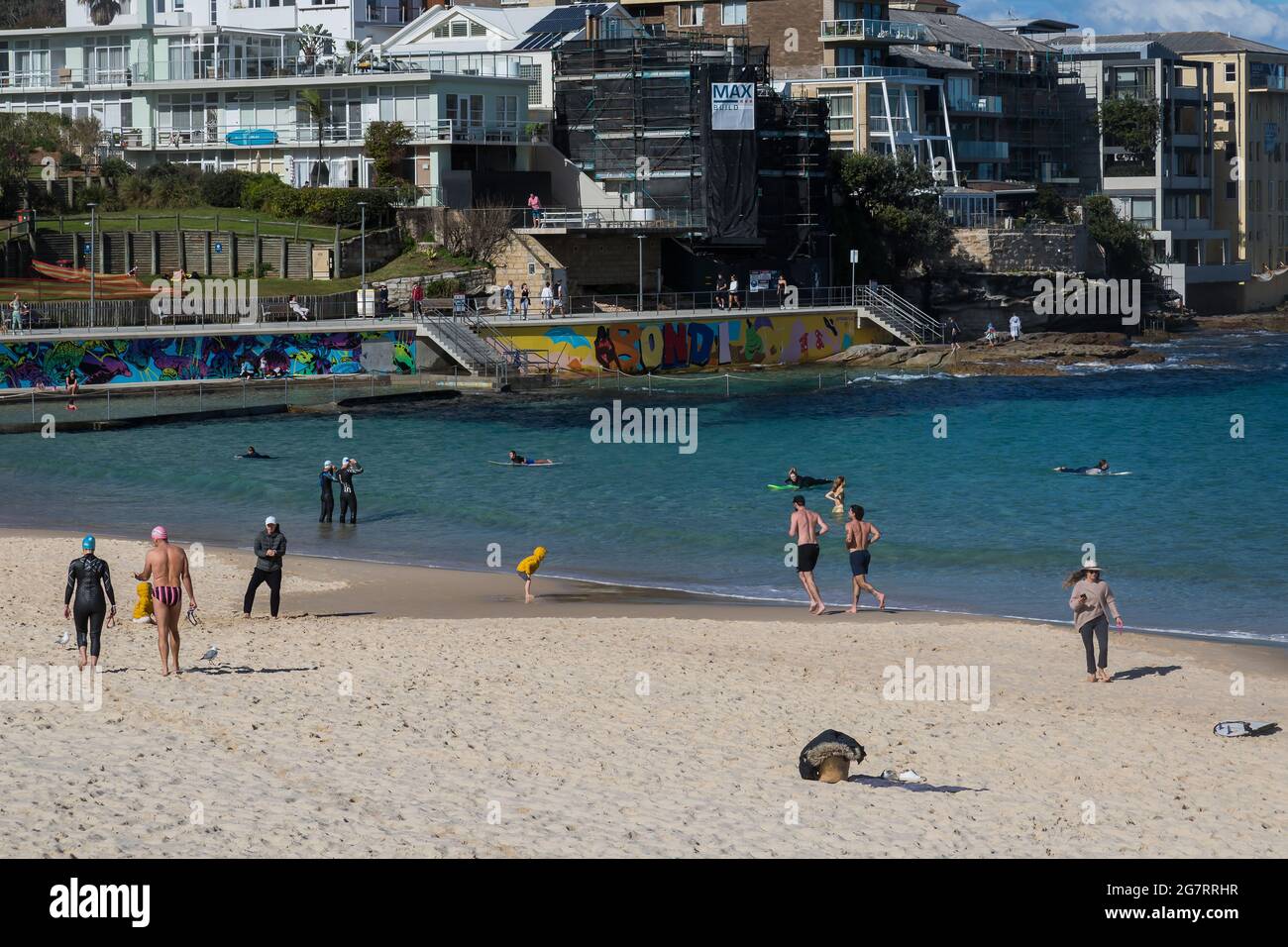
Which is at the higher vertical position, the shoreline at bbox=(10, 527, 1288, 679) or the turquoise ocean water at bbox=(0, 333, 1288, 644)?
the turquoise ocean water at bbox=(0, 333, 1288, 644)

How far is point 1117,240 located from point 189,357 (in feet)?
175

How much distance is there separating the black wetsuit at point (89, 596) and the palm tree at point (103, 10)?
7885 centimetres

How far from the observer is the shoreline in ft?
79.5

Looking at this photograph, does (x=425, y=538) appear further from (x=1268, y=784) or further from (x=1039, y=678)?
(x=1268, y=784)

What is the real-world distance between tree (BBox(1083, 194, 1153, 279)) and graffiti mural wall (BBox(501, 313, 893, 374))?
23.5 meters

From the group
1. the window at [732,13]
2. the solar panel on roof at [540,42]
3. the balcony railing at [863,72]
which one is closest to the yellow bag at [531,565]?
the solar panel on roof at [540,42]

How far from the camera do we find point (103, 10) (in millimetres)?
91250

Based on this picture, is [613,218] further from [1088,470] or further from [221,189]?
[1088,470]

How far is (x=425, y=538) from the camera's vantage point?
33812mm

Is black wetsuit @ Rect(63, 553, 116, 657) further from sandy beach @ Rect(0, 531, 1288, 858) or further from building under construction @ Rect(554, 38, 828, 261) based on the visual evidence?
building under construction @ Rect(554, 38, 828, 261)

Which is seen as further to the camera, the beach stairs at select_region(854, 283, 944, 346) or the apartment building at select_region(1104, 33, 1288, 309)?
the apartment building at select_region(1104, 33, 1288, 309)

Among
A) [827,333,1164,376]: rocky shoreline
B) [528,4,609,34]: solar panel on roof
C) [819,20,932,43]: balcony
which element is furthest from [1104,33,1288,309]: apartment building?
[528,4,609,34]: solar panel on roof

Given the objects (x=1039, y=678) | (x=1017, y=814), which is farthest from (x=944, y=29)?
(x=1017, y=814)

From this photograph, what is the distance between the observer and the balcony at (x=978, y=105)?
316ft
